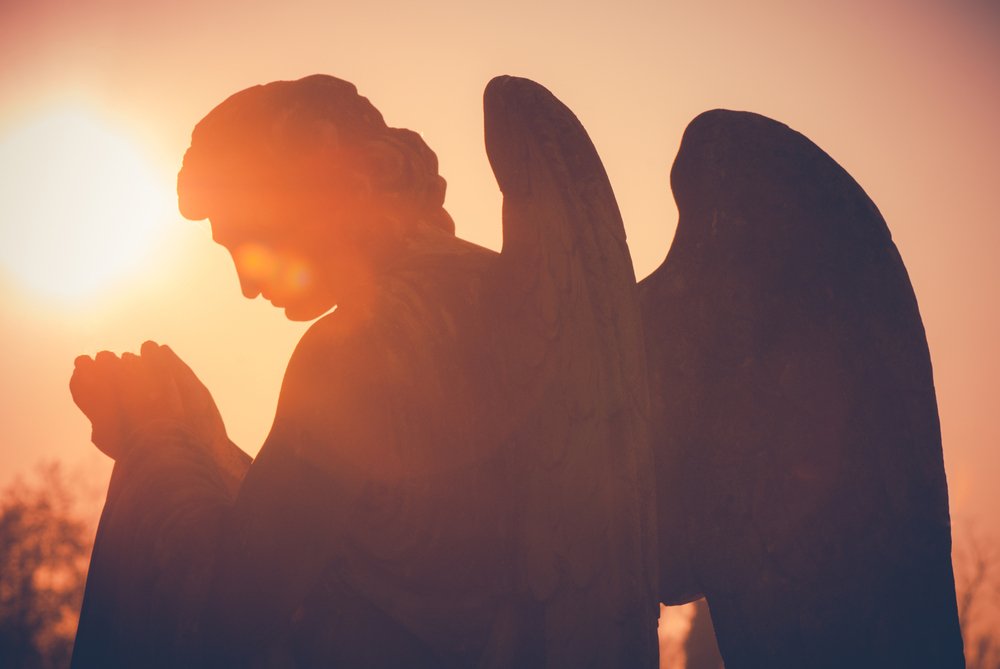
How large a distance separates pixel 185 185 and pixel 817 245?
1766 millimetres

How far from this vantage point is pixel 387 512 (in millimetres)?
2324

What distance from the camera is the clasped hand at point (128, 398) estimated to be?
283 cm

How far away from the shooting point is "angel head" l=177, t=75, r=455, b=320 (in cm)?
268

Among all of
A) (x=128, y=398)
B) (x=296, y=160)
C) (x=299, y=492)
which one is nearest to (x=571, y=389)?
(x=299, y=492)

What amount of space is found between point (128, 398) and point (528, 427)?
1.32 m

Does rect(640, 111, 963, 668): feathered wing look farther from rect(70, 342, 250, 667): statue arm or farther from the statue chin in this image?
rect(70, 342, 250, 667): statue arm

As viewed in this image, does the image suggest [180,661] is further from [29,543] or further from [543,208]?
[29,543]

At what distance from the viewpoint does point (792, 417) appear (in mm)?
2615

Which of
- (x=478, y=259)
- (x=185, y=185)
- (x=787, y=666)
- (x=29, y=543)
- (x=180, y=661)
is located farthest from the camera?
(x=29, y=543)

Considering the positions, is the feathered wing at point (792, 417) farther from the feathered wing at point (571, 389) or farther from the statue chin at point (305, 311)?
the statue chin at point (305, 311)

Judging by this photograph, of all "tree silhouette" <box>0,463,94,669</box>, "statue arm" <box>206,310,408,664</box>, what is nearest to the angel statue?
"statue arm" <box>206,310,408,664</box>

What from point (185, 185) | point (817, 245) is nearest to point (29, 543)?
point (185, 185)

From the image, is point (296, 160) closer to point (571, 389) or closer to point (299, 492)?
point (299, 492)

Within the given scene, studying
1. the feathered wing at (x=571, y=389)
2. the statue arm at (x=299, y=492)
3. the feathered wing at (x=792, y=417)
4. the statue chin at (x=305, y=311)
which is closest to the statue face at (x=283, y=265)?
the statue chin at (x=305, y=311)
